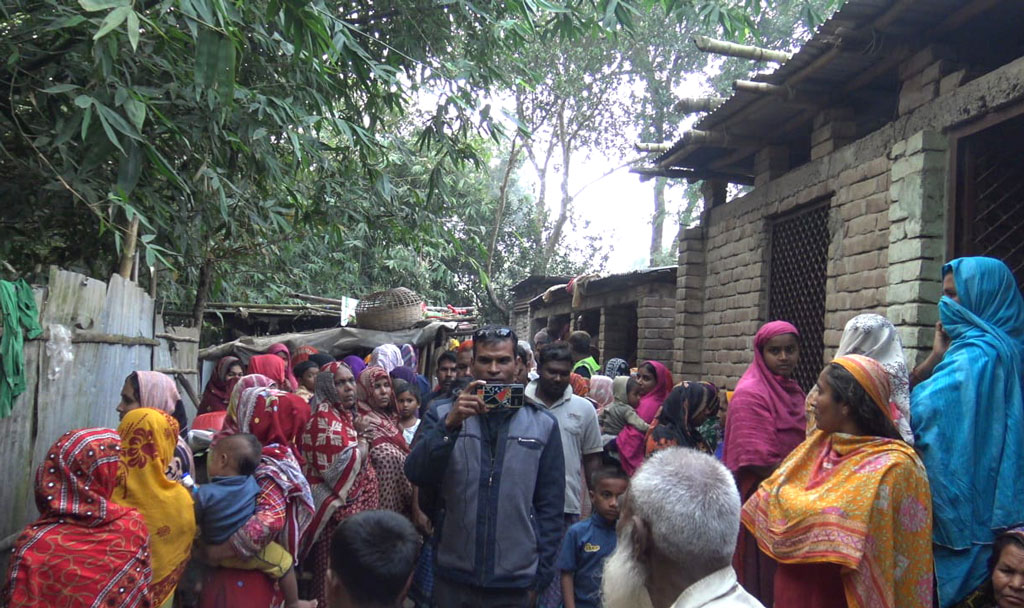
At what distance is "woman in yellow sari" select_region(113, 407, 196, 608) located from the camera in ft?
9.96

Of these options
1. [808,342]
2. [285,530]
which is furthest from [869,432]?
[808,342]

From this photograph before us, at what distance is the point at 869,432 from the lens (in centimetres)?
281

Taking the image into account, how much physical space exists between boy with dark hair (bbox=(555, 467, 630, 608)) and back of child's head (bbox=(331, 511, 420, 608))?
125 cm

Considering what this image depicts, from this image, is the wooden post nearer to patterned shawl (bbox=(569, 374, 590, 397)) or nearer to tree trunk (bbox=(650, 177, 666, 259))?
patterned shawl (bbox=(569, 374, 590, 397))

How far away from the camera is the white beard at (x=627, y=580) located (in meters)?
1.78

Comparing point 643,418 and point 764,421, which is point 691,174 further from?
point 764,421

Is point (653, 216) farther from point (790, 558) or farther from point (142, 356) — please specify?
point (790, 558)

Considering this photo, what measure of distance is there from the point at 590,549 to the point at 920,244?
269 centimetres

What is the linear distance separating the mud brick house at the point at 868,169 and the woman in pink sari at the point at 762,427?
109 cm

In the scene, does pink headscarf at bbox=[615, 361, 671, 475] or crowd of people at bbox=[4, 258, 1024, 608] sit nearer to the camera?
crowd of people at bbox=[4, 258, 1024, 608]

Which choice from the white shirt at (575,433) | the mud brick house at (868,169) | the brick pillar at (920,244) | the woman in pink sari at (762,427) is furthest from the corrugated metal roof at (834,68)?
the white shirt at (575,433)

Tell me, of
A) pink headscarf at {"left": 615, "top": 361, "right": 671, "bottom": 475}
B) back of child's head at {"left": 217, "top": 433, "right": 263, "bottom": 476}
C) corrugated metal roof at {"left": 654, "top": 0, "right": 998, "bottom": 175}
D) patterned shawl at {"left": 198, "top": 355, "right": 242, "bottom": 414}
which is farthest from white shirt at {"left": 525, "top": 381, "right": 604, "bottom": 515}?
patterned shawl at {"left": 198, "top": 355, "right": 242, "bottom": 414}

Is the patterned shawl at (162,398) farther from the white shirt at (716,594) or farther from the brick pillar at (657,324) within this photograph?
the brick pillar at (657,324)

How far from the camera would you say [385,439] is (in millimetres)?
4691
